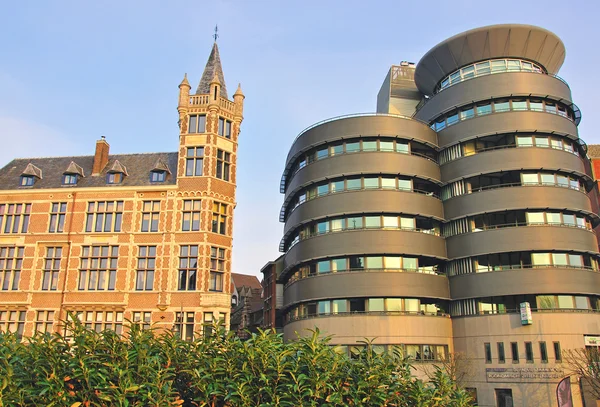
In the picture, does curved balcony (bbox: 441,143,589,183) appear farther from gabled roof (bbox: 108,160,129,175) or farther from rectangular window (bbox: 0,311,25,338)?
rectangular window (bbox: 0,311,25,338)

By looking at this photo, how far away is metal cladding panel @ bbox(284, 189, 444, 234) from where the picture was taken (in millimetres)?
44938

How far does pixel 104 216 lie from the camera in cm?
3994

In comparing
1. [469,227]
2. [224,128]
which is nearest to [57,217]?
[224,128]

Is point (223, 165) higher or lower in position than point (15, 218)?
higher

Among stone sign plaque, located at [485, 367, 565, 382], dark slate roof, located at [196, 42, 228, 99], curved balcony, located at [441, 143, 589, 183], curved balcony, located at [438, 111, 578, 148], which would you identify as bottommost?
stone sign plaque, located at [485, 367, 565, 382]

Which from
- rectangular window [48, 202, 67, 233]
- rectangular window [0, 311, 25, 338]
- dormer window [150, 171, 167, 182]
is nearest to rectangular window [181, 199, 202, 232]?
dormer window [150, 171, 167, 182]

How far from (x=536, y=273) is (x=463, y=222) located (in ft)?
24.3

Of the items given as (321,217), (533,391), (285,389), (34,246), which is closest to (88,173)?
(34,246)

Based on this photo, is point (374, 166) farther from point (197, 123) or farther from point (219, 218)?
point (197, 123)

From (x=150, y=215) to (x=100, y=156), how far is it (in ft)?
28.4

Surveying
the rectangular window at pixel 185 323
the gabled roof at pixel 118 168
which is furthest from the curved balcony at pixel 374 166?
the rectangular window at pixel 185 323

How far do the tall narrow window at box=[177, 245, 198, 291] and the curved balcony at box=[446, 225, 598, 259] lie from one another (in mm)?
23145

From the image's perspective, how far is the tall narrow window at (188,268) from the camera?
1447 inches

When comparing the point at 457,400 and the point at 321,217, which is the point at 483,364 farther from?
the point at 457,400
